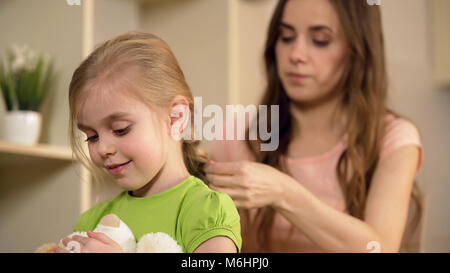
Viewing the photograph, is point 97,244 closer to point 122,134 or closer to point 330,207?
point 122,134

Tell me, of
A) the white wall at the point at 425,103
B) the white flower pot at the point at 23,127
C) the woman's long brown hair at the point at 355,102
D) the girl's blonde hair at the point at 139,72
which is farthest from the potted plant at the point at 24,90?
the white wall at the point at 425,103

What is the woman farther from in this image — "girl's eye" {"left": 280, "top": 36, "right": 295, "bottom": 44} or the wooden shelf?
the wooden shelf

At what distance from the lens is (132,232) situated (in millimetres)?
463

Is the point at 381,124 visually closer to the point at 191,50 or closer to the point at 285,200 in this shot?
the point at 285,200

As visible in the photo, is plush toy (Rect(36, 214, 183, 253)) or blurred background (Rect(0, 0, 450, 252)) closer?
plush toy (Rect(36, 214, 183, 253))

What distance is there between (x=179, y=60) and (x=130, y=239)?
18 cm

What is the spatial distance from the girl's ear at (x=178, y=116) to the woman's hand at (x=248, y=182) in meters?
0.06

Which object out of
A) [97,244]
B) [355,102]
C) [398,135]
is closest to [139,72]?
[97,244]

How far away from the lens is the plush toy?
1.46ft

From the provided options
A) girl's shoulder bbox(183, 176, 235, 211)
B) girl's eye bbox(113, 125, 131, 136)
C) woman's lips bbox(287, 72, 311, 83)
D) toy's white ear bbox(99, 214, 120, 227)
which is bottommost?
toy's white ear bbox(99, 214, 120, 227)

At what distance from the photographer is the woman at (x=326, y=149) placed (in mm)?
650

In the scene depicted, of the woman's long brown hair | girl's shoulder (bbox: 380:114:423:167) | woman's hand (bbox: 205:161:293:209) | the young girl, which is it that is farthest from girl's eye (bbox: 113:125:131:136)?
girl's shoulder (bbox: 380:114:423:167)

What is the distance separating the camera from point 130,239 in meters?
0.46
